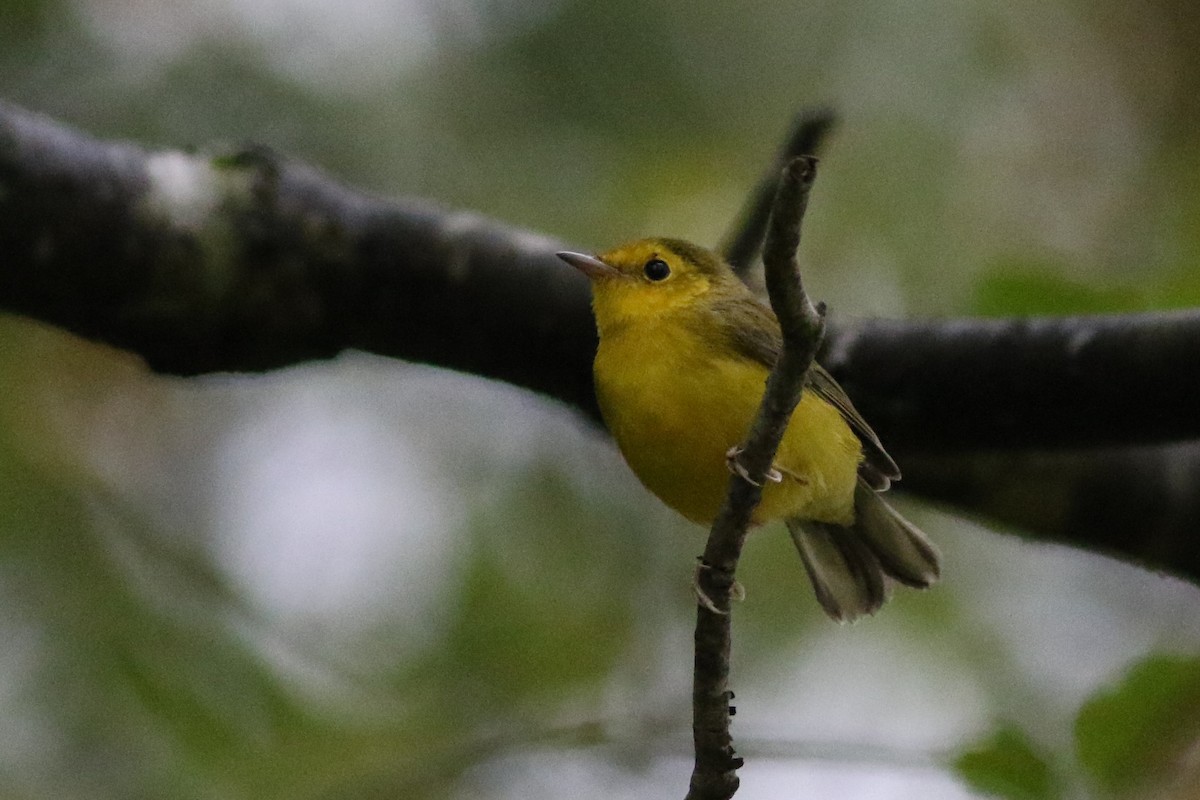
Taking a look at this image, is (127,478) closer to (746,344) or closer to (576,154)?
(576,154)

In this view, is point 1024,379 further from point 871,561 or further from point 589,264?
point 589,264

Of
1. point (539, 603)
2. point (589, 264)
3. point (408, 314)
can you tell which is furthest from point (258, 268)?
point (539, 603)

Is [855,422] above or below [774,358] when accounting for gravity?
below

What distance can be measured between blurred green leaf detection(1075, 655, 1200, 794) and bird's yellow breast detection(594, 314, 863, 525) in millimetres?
1050

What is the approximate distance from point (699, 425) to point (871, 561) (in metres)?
1.23

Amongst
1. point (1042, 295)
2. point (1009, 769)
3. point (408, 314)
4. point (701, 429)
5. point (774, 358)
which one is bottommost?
point (1009, 769)

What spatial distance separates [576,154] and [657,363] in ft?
12.9

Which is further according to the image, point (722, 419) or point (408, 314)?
point (408, 314)

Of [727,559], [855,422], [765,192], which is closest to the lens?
[727,559]

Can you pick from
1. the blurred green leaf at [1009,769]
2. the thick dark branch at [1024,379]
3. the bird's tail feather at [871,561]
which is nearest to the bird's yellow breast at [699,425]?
the thick dark branch at [1024,379]

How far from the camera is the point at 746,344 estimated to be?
4145 millimetres

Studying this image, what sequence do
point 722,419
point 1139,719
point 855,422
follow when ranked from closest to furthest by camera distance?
point 1139,719, point 722,419, point 855,422

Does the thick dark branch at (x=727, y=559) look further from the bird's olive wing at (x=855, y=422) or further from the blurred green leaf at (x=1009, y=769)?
the bird's olive wing at (x=855, y=422)

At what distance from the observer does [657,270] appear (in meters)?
4.69
